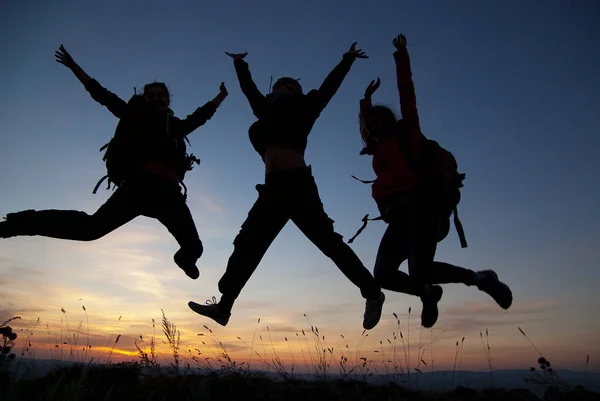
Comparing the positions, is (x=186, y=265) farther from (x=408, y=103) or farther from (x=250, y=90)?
(x=408, y=103)

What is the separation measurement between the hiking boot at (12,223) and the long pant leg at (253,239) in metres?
2.04

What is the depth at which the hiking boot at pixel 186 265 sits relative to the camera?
4.99 metres

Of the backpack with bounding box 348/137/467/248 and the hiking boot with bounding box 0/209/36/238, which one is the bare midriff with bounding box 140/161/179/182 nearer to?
the hiking boot with bounding box 0/209/36/238

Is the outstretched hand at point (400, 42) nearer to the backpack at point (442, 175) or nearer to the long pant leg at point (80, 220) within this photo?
the backpack at point (442, 175)

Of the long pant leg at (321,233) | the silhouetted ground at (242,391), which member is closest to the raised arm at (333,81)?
the long pant leg at (321,233)

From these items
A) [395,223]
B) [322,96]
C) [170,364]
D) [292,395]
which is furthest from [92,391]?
[322,96]

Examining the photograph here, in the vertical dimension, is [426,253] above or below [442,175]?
below

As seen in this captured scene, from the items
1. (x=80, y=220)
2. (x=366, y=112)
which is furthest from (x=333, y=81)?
(x=80, y=220)

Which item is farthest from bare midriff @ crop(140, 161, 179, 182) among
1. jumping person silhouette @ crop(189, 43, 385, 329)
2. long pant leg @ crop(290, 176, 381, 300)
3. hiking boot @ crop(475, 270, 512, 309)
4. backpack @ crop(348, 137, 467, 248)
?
hiking boot @ crop(475, 270, 512, 309)

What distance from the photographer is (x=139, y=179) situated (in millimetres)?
4691

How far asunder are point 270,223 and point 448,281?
1.89 meters

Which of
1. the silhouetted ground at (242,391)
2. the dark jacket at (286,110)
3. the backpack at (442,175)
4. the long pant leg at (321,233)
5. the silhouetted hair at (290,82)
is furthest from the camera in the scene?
the silhouetted hair at (290,82)

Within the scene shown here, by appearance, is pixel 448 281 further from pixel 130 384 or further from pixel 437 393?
pixel 130 384

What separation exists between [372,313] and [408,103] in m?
2.17
